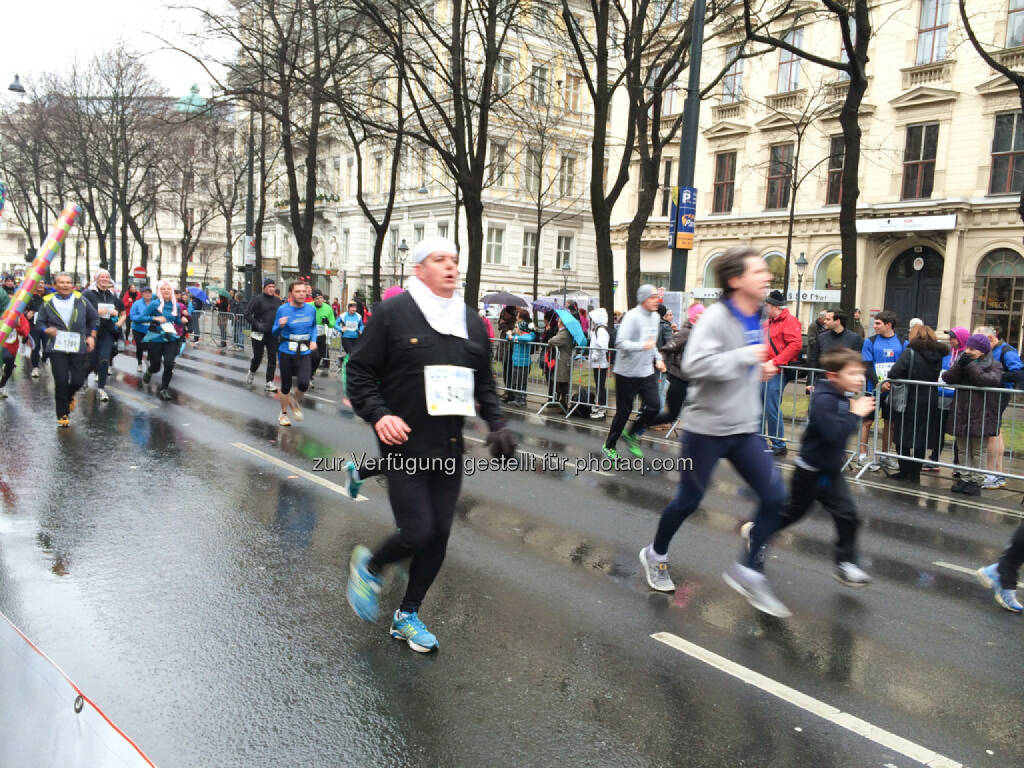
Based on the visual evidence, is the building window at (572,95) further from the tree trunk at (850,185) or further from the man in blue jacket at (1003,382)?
the man in blue jacket at (1003,382)

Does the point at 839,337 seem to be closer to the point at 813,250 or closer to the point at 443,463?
the point at 443,463

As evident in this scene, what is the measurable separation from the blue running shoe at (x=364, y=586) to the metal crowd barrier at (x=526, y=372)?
10.5m

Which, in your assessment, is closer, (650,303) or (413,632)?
(413,632)

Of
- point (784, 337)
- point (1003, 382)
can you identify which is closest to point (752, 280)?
point (784, 337)

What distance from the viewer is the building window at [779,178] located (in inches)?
1410

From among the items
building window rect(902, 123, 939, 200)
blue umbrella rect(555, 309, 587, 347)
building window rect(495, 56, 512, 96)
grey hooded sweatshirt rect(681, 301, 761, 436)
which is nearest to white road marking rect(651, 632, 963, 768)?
grey hooded sweatshirt rect(681, 301, 761, 436)

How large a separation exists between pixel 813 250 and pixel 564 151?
17.6 metres

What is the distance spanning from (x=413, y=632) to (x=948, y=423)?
26.0 ft

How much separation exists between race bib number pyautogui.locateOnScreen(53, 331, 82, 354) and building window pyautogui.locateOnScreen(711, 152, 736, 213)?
33035 mm

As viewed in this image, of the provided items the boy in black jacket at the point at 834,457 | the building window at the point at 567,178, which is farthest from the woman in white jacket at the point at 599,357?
the building window at the point at 567,178

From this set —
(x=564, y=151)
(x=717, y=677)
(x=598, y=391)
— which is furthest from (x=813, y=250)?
(x=717, y=677)

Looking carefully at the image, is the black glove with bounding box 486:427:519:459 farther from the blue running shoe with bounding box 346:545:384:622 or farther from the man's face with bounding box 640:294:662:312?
the man's face with bounding box 640:294:662:312

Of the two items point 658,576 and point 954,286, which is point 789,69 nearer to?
point 954,286

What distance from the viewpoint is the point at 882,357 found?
10.7m
